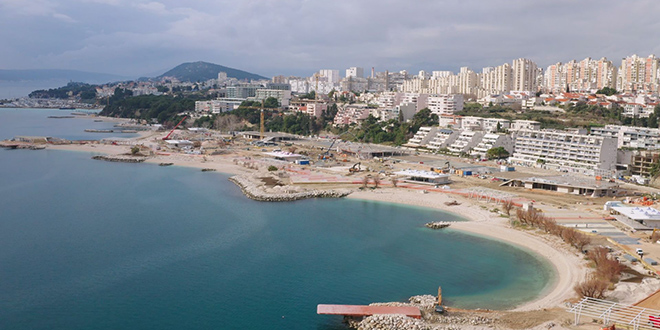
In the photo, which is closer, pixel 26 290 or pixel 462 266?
pixel 26 290

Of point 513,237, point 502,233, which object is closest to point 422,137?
point 502,233

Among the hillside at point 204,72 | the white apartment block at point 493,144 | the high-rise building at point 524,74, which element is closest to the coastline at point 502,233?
the white apartment block at point 493,144

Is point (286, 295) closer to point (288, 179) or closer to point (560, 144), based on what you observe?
point (288, 179)

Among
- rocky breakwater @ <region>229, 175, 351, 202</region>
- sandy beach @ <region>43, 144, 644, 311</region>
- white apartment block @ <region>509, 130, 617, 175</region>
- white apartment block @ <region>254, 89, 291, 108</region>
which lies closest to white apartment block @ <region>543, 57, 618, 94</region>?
white apartment block @ <region>509, 130, 617, 175</region>

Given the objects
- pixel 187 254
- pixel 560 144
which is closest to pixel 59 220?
pixel 187 254

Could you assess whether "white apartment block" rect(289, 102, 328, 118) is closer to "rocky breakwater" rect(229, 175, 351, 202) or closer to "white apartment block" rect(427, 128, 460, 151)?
"white apartment block" rect(427, 128, 460, 151)

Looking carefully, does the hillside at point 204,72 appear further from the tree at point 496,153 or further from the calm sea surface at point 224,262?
the calm sea surface at point 224,262

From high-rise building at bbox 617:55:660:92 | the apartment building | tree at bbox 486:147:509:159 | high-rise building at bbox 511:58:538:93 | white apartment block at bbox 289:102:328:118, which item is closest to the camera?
the apartment building
